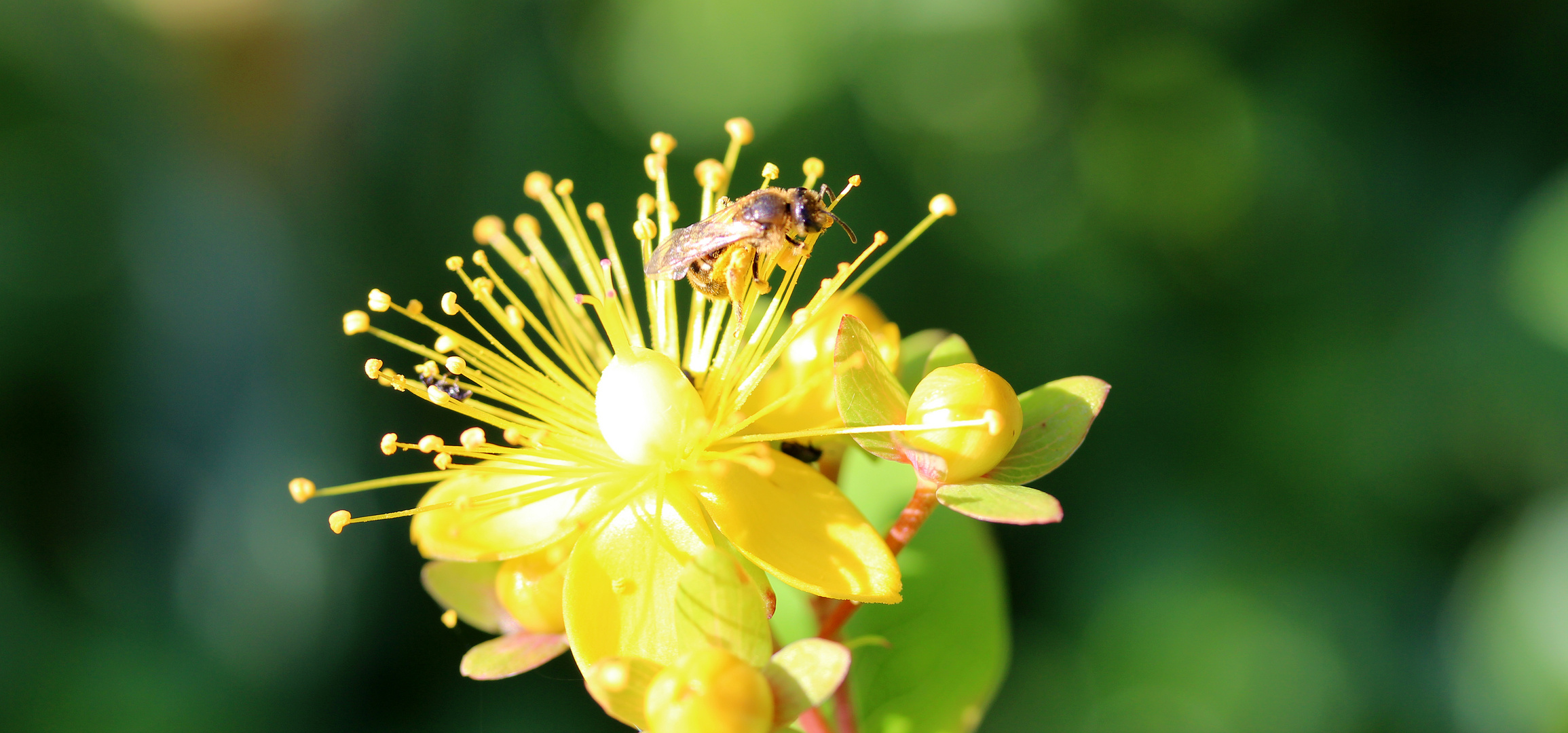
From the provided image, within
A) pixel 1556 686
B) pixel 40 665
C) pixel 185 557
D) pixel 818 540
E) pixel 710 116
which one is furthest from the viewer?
pixel 710 116

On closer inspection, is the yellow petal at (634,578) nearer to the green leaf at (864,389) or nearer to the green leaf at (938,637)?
the green leaf at (864,389)

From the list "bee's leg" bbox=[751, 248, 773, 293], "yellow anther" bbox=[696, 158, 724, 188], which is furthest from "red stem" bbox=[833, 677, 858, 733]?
"yellow anther" bbox=[696, 158, 724, 188]

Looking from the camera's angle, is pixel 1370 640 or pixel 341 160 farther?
pixel 341 160

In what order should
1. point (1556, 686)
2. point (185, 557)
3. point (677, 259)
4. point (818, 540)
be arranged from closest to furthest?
point (818, 540)
point (677, 259)
point (1556, 686)
point (185, 557)

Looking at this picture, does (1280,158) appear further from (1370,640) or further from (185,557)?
(185,557)

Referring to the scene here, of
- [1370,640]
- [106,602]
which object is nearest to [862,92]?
[1370,640]

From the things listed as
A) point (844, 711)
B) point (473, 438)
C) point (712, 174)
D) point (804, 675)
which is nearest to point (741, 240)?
point (712, 174)

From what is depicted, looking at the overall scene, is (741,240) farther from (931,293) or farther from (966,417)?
(931,293)

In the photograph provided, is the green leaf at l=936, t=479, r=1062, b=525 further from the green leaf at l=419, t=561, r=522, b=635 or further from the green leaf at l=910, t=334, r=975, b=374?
the green leaf at l=419, t=561, r=522, b=635
